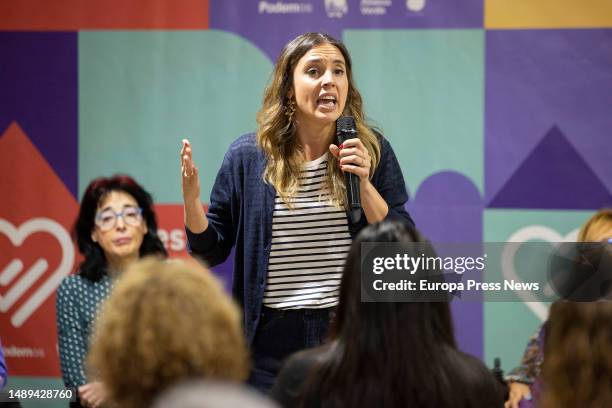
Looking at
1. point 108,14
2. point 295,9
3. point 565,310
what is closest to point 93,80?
point 108,14

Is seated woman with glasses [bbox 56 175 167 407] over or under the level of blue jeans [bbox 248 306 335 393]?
over

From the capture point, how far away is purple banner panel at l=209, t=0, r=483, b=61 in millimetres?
4535

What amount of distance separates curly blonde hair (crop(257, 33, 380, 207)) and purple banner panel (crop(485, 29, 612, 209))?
4.78ft

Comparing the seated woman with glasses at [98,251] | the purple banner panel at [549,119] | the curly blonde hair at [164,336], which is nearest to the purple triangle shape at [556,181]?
the purple banner panel at [549,119]

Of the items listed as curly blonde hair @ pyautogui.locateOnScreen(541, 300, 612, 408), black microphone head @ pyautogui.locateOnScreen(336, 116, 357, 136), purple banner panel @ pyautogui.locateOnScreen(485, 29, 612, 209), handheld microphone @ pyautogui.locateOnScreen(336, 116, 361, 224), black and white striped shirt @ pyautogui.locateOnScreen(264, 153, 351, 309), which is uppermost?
purple banner panel @ pyautogui.locateOnScreen(485, 29, 612, 209)

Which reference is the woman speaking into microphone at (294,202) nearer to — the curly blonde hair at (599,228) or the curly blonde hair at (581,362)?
the curly blonde hair at (599,228)

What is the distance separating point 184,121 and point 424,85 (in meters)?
1.21

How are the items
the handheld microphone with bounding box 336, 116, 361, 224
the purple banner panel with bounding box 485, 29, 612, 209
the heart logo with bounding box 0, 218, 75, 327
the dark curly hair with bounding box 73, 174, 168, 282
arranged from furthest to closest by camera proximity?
1. the heart logo with bounding box 0, 218, 75, 327
2. the purple banner panel with bounding box 485, 29, 612, 209
3. the dark curly hair with bounding box 73, 174, 168, 282
4. the handheld microphone with bounding box 336, 116, 361, 224

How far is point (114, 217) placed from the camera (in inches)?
154

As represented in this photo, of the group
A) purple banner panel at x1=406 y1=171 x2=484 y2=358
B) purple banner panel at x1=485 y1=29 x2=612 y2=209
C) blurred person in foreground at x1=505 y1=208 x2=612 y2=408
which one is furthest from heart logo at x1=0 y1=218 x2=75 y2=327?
blurred person in foreground at x1=505 y1=208 x2=612 y2=408

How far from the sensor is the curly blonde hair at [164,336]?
1505 mm

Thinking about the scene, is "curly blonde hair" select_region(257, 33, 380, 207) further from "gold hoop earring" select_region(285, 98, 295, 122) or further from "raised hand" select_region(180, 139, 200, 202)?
"raised hand" select_region(180, 139, 200, 202)

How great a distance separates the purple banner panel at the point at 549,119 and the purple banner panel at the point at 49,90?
6.89 feet

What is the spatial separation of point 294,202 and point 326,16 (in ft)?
5.89
